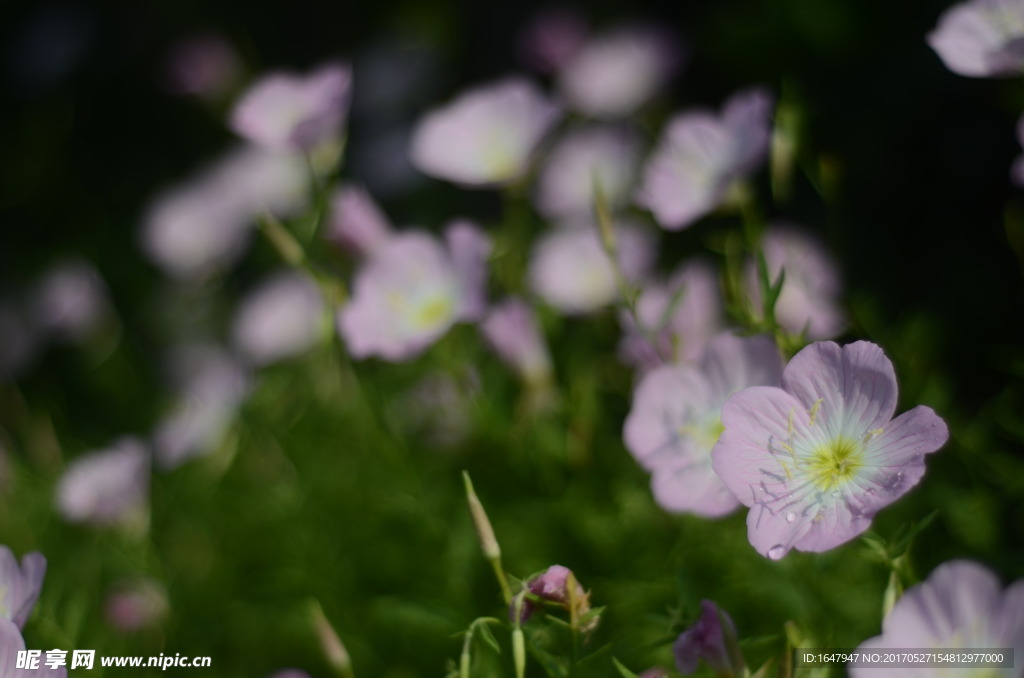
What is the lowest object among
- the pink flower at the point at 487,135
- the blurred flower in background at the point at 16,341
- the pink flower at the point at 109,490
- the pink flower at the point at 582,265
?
the blurred flower in background at the point at 16,341

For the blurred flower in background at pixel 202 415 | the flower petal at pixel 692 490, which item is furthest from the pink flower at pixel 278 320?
the flower petal at pixel 692 490

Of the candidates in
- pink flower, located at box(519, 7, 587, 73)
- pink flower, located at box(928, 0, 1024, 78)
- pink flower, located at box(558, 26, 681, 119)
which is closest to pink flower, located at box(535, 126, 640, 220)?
pink flower, located at box(558, 26, 681, 119)

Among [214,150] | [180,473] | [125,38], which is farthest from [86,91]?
[180,473]

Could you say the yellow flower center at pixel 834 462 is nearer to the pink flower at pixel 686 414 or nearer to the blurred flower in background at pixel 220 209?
the pink flower at pixel 686 414

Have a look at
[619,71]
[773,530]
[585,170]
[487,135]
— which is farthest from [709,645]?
[619,71]

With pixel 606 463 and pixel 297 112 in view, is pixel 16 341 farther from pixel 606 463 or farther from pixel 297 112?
pixel 606 463

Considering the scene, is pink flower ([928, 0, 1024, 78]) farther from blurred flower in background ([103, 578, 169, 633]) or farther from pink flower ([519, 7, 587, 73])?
blurred flower in background ([103, 578, 169, 633])
